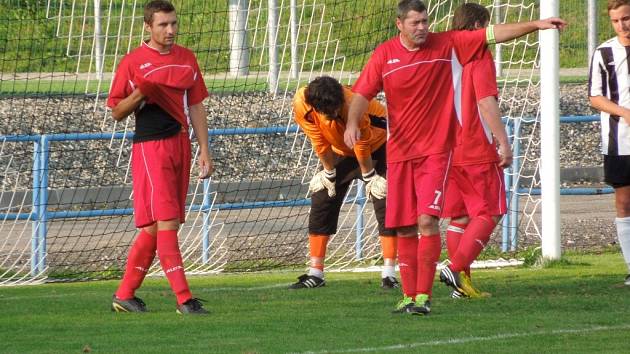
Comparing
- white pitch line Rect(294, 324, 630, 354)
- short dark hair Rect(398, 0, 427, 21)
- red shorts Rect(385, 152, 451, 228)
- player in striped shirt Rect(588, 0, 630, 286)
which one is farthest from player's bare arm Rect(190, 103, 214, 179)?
player in striped shirt Rect(588, 0, 630, 286)

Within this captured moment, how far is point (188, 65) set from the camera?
9.52m

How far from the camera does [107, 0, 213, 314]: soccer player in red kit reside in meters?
9.33

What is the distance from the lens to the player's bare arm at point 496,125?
9.53m

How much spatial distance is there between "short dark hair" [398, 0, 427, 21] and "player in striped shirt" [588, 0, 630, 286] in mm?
2152

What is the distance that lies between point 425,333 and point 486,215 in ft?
7.06

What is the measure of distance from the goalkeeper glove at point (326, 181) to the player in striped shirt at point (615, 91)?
2188 mm

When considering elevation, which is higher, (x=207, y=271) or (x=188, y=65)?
(x=188, y=65)

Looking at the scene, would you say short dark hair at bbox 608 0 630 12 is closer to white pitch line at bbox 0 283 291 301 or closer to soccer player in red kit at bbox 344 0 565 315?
soccer player in red kit at bbox 344 0 565 315

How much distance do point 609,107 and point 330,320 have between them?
3014mm

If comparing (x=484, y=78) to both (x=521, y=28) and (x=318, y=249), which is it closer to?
(x=521, y=28)

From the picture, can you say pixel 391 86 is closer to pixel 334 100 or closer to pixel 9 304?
pixel 334 100

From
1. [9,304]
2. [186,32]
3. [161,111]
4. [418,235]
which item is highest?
[186,32]

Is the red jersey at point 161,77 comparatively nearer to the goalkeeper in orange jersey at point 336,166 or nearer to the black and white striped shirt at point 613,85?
the goalkeeper in orange jersey at point 336,166

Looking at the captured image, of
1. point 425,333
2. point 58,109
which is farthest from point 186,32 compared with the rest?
point 425,333
